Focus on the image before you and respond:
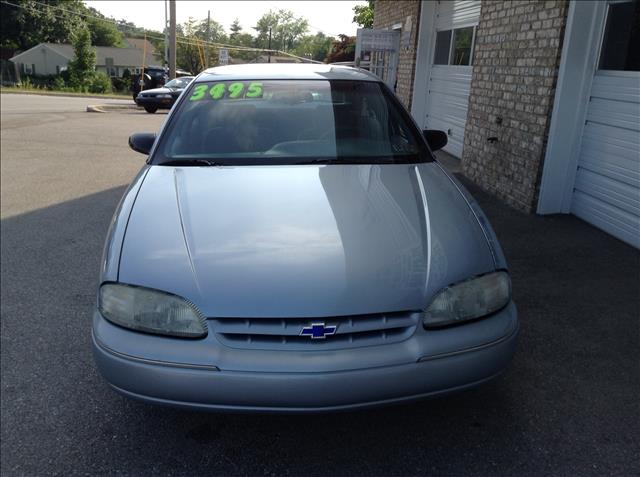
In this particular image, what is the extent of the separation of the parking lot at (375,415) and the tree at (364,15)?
874 inches

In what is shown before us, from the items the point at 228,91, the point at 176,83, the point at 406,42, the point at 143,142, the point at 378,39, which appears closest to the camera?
the point at 228,91

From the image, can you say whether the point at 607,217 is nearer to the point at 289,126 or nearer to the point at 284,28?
the point at 289,126

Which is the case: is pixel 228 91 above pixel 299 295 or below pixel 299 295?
above

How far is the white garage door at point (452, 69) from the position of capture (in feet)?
29.9

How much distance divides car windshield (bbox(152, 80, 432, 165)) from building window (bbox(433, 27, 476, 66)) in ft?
19.5

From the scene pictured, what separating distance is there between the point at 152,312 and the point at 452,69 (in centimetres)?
891

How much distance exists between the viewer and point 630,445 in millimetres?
2426

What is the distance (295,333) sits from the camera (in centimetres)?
204

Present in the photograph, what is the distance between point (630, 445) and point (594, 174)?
374cm

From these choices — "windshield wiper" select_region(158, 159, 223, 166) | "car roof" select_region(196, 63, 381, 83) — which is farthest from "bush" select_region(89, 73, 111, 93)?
"windshield wiper" select_region(158, 159, 223, 166)

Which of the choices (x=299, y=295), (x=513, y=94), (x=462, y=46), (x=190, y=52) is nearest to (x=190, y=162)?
(x=299, y=295)

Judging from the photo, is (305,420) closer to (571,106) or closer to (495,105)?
(571,106)

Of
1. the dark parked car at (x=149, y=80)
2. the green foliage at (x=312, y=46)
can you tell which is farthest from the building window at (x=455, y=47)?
the green foliage at (x=312, y=46)

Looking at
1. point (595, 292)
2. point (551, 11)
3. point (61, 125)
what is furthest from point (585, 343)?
point (61, 125)
